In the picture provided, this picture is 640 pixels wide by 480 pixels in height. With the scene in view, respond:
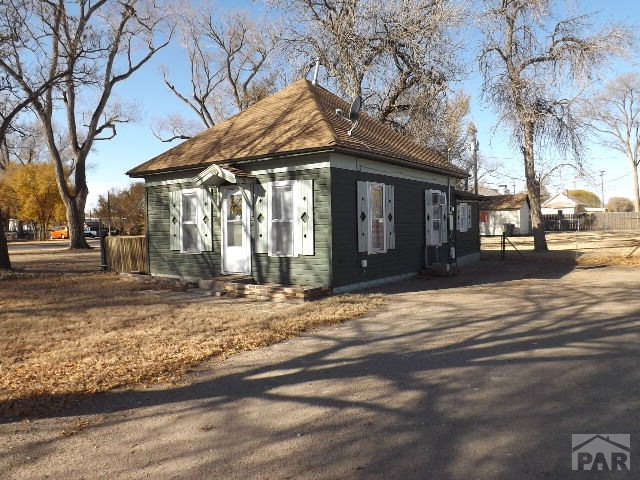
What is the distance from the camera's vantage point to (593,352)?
18.9 feet

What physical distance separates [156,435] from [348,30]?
21.7 meters

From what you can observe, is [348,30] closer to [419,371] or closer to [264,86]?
[264,86]

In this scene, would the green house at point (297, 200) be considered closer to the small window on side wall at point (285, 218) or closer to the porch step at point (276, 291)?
the small window on side wall at point (285, 218)

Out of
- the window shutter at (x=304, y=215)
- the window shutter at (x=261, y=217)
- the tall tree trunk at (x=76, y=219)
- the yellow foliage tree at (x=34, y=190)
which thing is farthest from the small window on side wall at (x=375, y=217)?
the yellow foliage tree at (x=34, y=190)

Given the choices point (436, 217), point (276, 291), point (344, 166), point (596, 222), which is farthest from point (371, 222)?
point (596, 222)

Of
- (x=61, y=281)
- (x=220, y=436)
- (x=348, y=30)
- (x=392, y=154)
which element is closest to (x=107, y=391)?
(x=220, y=436)

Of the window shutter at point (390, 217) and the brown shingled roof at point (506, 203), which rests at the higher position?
the brown shingled roof at point (506, 203)

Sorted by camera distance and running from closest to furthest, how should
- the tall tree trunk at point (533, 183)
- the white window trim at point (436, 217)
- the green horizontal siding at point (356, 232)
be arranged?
the green horizontal siding at point (356, 232) → the white window trim at point (436, 217) → the tall tree trunk at point (533, 183)

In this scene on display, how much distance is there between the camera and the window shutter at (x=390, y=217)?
1241 centimetres

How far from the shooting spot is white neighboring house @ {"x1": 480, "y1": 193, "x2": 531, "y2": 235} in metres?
48.9

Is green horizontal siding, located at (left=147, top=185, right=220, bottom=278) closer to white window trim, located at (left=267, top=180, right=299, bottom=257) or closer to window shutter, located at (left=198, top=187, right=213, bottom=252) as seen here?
window shutter, located at (left=198, top=187, right=213, bottom=252)

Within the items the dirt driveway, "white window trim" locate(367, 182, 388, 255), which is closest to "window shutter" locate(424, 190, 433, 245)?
"white window trim" locate(367, 182, 388, 255)

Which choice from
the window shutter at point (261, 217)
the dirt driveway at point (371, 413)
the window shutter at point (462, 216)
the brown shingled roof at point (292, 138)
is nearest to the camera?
the dirt driveway at point (371, 413)

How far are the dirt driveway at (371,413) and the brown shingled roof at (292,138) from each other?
517 cm
